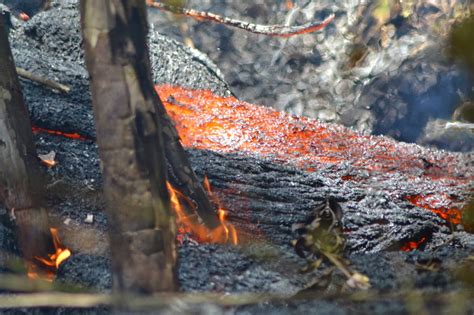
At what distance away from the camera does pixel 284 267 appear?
9.39 ft

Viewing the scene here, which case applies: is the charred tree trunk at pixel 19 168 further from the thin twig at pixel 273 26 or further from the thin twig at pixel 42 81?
the thin twig at pixel 273 26

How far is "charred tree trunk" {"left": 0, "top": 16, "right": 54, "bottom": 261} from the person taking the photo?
9.81 feet

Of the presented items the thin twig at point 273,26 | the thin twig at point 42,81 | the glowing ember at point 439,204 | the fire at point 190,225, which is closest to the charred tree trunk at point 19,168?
the fire at point 190,225

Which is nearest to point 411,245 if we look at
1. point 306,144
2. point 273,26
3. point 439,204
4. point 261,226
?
point 439,204

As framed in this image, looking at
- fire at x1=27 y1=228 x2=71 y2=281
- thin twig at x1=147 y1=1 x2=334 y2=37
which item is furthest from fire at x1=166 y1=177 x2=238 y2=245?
thin twig at x1=147 y1=1 x2=334 y2=37

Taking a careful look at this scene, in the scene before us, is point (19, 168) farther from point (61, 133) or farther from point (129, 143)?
point (61, 133)

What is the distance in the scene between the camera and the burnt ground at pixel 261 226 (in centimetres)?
254

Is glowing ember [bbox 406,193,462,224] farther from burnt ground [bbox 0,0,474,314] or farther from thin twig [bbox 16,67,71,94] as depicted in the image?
thin twig [bbox 16,67,71,94]

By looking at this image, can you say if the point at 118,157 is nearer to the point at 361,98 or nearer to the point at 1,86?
the point at 1,86

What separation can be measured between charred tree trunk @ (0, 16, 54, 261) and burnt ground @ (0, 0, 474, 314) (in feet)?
0.70

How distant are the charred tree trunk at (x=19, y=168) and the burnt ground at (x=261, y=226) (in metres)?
0.21

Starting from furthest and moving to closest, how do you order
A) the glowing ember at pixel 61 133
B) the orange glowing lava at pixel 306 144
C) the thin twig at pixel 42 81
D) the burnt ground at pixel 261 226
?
the orange glowing lava at pixel 306 144, the thin twig at pixel 42 81, the glowing ember at pixel 61 133, the burnt ground at pixel 261 226

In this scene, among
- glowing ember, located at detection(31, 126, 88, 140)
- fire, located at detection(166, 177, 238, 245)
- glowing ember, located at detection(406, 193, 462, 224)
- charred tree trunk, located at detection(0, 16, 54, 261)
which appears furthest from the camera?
glowing ember, located at detection(31, 126, 88, 140)

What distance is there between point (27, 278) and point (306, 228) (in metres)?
1.43
